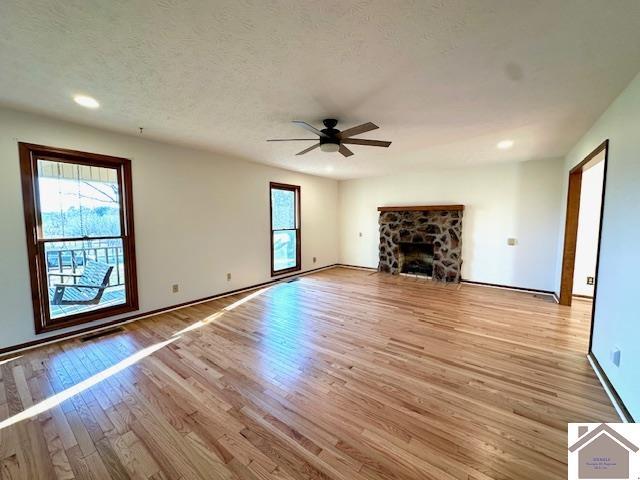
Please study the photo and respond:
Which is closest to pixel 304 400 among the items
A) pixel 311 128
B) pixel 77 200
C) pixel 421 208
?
pixel 311 128

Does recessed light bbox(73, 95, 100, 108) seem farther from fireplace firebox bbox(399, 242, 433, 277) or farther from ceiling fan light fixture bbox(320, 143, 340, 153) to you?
fireplace firebox bbox(399, 242, 433, 277)

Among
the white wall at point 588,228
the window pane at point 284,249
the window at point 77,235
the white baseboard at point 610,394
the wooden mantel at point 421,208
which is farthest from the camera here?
the window pane at point 284,249

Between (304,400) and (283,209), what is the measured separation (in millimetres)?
4373

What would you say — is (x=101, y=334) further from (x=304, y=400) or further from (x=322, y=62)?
(x=322, y=62)

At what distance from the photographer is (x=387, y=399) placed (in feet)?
6.61

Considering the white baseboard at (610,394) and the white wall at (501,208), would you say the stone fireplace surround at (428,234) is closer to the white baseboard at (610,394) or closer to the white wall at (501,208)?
the white wall at (501,208)

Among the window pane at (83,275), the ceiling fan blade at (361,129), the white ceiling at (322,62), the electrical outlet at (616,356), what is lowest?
the electrical outlet at (616,356)

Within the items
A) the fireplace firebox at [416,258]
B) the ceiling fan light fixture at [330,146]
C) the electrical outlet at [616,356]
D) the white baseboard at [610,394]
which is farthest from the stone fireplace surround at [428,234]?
the ceiling fan light fixture at [330,146]

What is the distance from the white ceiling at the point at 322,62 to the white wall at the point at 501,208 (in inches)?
75.8

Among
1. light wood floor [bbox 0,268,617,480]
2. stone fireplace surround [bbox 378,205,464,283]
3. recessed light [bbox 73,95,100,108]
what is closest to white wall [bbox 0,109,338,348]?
light wood floor [bbox 0,268,617,480]

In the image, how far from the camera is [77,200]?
311 cm

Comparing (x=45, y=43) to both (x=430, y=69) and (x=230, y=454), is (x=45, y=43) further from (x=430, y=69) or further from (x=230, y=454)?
(x=230, y=454)

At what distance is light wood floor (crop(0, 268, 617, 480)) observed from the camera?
1506 mm

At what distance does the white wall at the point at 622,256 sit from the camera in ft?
5.91
